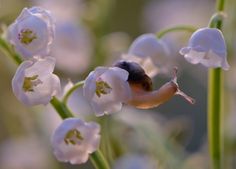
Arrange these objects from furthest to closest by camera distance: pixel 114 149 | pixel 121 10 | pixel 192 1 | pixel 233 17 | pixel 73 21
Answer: pixel 121 10
pixel 192 1
pixel 73 21
pixel 233 17
pixel 114 149

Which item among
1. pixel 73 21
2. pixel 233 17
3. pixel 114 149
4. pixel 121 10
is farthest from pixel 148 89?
pixel 121 10

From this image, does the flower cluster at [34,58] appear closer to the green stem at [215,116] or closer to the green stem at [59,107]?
the green stem at [59,107]

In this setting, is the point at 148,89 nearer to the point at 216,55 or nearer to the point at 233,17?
the point at 216,55

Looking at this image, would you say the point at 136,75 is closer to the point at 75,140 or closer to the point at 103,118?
the point at 75,140

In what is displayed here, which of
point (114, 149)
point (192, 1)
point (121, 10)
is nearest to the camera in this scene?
point (114, 149)

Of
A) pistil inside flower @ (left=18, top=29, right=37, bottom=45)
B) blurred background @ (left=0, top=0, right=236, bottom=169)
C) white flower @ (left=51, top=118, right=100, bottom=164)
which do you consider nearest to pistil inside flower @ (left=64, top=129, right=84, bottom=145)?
white flower @ (left=51, top=118, right=100, bottom=164)

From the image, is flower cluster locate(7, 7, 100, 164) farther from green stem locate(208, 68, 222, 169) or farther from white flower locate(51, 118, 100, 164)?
green stem locate(208, 68, 222, 169)
